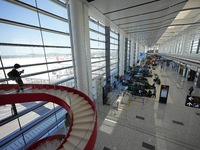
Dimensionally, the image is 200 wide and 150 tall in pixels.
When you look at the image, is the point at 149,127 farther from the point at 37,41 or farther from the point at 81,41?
the point at 37,41

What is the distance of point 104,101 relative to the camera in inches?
364

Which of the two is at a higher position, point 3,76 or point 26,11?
point 26,11

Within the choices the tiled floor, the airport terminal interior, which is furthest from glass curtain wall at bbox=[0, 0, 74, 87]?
the tiled floor

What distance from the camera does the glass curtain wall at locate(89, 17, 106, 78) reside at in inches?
369

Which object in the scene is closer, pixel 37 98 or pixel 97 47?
pixel 37 98

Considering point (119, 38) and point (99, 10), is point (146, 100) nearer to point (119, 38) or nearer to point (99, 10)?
point (99, 10)

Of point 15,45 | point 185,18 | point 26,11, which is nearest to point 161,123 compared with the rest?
point 15,45

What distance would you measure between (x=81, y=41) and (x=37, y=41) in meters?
2.43

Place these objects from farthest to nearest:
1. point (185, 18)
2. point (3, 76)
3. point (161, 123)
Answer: point (185, 18), point (161, 123), point (3, 76)

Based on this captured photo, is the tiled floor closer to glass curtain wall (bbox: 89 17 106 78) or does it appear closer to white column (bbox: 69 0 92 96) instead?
white column (bbox: 69 0 92 96)

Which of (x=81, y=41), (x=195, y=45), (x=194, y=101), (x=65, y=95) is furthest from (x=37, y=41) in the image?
(x=195, y=45)

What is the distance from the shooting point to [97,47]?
10.4 m

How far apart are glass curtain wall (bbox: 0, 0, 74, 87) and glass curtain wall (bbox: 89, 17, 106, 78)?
312 cm

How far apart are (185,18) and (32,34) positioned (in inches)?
634
